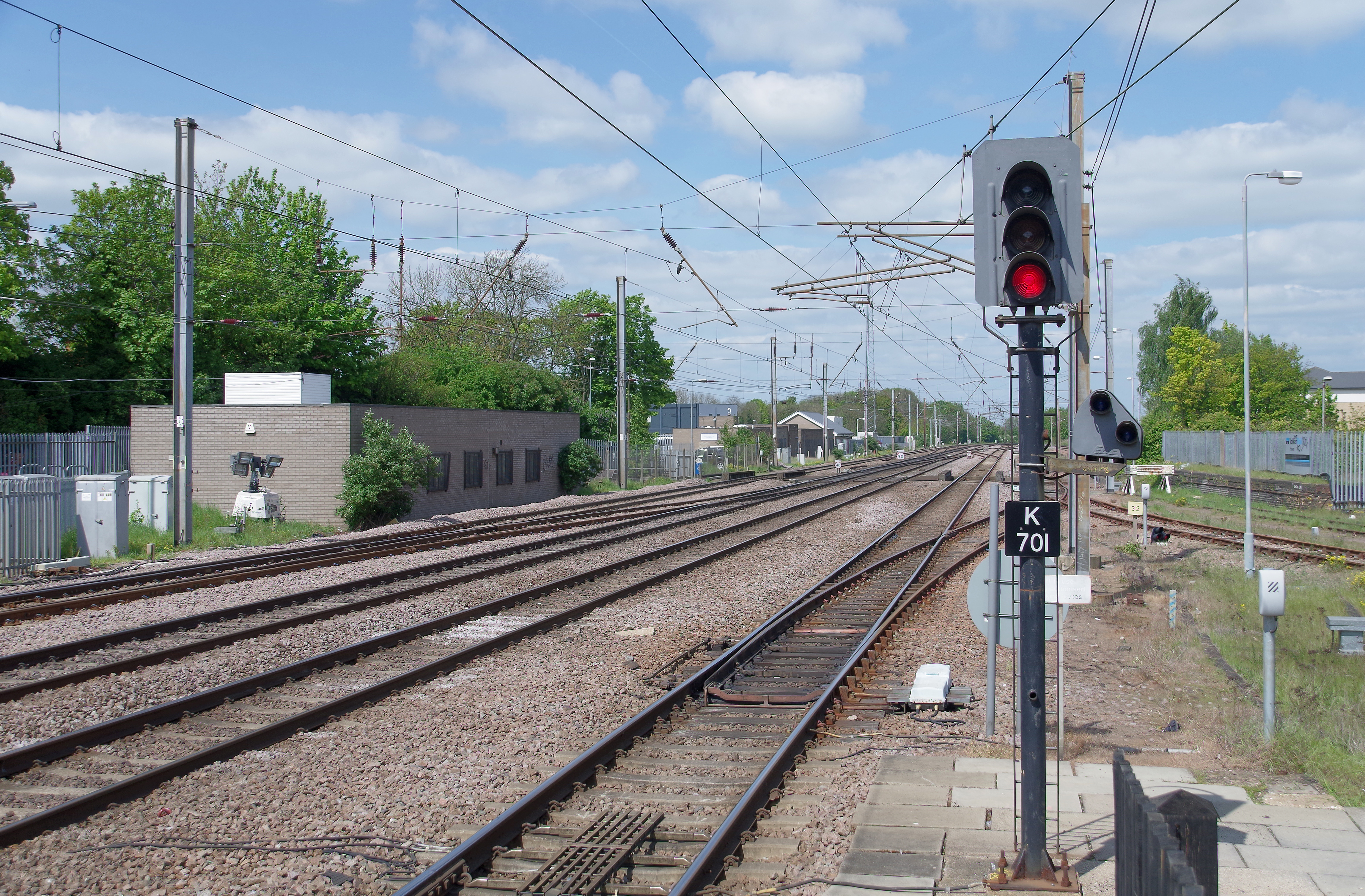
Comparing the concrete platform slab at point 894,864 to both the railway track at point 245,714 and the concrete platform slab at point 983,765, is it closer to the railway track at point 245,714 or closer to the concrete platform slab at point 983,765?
the concrete platform slab at point 983,765

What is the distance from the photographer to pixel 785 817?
6586 mm

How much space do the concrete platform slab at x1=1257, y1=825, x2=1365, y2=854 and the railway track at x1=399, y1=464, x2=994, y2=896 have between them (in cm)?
294

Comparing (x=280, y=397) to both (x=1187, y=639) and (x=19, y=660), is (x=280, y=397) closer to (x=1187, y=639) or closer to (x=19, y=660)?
(x=19, y=660)

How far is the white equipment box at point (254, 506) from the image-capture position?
26.8 meters

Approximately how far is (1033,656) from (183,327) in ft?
71.6

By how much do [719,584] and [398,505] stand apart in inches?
602

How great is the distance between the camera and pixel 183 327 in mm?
22578

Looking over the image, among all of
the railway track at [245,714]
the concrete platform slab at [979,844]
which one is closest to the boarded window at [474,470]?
the railway track at [245,714]

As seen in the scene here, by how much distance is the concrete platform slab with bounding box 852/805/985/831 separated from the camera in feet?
20.2

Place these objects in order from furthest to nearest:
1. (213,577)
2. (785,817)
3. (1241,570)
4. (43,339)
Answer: (43,339) < (1241,570) < (213,577) < (785,817)

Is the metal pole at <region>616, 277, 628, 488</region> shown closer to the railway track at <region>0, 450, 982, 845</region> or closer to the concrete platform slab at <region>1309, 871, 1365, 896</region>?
the railway track at <region>0, 450, 982, 845</region>

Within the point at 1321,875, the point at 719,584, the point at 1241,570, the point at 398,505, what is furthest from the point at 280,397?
the point at 1321,875

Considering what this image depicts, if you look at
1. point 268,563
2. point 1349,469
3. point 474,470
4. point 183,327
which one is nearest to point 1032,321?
point 268,563

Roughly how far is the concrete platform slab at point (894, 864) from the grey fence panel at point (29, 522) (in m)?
18.4
